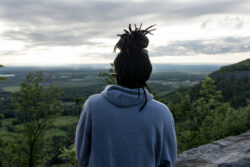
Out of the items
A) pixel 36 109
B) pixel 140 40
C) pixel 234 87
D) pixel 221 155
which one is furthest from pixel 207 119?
pixel 234 87

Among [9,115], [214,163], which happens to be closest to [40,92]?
[214,163]

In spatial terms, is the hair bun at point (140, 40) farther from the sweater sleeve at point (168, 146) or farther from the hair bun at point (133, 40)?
the sweater sleeve at point (168, 146)

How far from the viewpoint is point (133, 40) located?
4.25 feet

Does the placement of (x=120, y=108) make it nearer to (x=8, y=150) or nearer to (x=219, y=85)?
(x=8, y=150)

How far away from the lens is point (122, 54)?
4.28ft

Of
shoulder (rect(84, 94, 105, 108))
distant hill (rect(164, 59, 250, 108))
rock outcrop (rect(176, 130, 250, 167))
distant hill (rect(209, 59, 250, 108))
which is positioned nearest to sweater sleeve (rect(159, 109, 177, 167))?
shoulder (rect(84, 94, 105, 108))

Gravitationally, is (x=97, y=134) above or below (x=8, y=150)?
above

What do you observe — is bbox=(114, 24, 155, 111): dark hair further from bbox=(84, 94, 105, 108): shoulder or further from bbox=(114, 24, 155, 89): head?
bbox=(84, 94, 105, 108): shoulder

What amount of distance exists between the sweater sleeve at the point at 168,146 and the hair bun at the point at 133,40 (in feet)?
1.68

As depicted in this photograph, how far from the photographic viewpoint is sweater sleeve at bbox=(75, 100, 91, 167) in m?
1.29

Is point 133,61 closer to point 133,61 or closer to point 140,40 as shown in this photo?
point 133,61

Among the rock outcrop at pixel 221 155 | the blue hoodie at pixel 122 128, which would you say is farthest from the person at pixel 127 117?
the rock outcrop at pixel 221 155

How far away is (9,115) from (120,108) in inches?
1246

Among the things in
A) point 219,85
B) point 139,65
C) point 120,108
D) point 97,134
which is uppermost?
point 139,65
